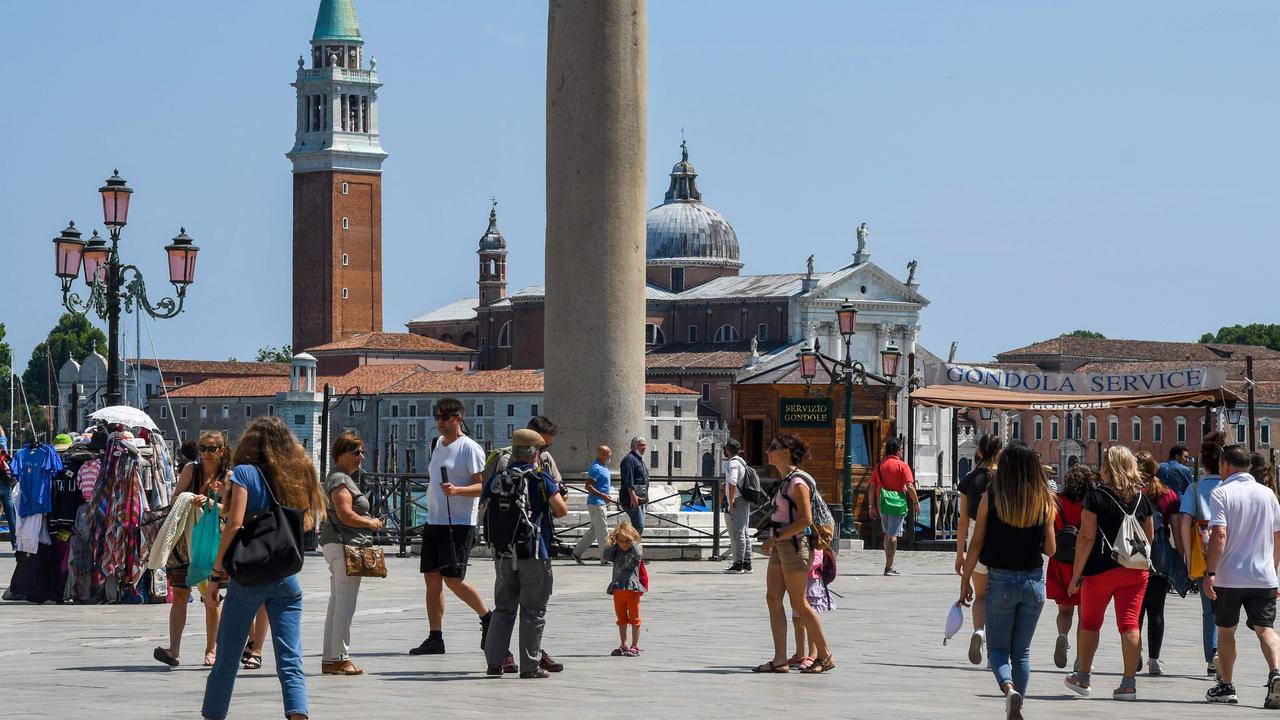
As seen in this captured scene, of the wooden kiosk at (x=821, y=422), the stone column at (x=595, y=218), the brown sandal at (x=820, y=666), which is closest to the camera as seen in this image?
the brown sandal at (x=820, y=666)

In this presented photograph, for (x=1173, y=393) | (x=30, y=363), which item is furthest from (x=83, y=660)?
(x=30, y=363)

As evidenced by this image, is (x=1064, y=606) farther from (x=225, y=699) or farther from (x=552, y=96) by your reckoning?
(x=552, y=96)

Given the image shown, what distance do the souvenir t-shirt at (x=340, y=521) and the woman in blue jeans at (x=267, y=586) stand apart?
5.29 ft

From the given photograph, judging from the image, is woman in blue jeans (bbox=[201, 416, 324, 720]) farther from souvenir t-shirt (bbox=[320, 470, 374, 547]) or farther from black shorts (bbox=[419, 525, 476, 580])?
black shorts (bbox=[419, 525, 476, 580])

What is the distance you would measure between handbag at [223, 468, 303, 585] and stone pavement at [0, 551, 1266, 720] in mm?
659

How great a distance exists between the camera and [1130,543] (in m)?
9.30

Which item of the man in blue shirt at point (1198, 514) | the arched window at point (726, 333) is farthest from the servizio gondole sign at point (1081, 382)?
the arched window at point (726, 333)

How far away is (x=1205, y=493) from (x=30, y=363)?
132m

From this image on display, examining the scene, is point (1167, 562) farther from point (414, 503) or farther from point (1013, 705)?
point (414, 503)

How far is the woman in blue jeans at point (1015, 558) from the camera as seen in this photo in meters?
8.48

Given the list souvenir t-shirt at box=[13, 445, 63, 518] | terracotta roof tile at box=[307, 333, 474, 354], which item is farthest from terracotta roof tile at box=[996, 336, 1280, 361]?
souvenir t-shirt at box=[13, 445, 63, 518]

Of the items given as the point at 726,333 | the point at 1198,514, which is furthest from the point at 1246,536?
the point at 726,333

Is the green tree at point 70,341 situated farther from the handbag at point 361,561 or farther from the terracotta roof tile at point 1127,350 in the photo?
the handbag at point 361,561

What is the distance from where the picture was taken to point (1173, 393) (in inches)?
774
